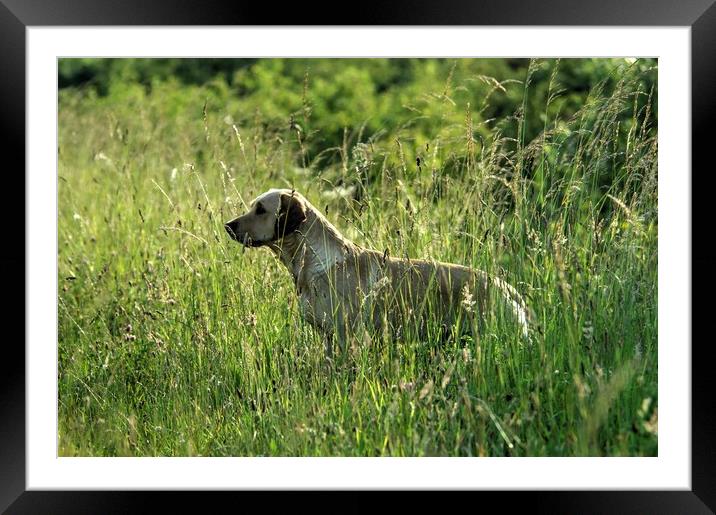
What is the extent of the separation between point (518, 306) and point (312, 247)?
1.35m

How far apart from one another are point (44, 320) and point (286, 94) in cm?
864

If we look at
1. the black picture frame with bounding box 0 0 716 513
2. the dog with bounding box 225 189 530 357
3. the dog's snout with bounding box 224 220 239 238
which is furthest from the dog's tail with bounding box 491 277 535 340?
the dog's snout with bounding box 224 220 239 238

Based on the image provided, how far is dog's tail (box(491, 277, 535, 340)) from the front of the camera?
460cm

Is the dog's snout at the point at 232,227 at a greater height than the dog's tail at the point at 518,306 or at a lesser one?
greater

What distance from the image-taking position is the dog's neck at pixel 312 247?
5.41 meters

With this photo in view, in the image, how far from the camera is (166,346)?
5.15m

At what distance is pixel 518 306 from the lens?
Answer: 4.71 m

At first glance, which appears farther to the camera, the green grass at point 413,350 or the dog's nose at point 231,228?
the dog's nose at point 231,228

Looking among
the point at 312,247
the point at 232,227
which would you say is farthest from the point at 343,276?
the point at 232,227
